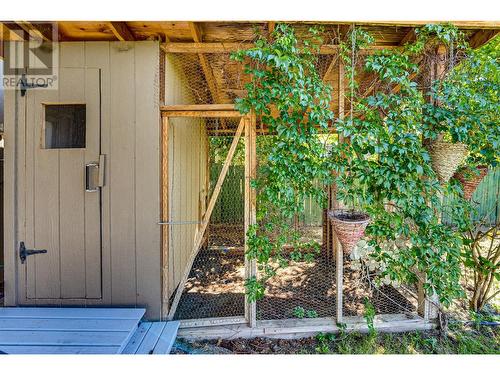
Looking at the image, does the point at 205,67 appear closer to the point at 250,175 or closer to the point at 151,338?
the point at 250,175

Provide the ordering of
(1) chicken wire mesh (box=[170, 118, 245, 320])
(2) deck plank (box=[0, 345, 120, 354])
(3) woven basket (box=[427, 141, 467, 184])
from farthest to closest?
1. (1) chicken wire mesh (box=[170, 118, 245, 320])
2. (3) woven basket (box=[427, 141, 467, 184])
3. (2) deck plank (box=[0, 345, 120, 354])

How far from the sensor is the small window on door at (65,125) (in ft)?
7.79

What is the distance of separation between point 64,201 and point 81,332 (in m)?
1.08

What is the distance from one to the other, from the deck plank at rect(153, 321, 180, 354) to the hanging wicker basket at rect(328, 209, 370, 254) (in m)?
1.55

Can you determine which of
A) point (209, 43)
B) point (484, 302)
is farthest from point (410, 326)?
point (209, 43)

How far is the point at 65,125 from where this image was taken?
7.92ft

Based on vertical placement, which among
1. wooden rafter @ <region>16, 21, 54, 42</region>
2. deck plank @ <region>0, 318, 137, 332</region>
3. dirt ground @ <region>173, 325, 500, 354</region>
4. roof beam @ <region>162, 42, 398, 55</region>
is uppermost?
wooden rafter @ <region>16, 21, 54, 42</region>

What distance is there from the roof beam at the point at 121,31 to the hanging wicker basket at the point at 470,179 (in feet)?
9.82

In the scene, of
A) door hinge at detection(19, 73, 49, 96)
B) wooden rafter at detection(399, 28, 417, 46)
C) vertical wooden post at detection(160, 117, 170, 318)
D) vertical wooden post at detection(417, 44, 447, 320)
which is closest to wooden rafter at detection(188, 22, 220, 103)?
vertical wooden post at detection(160, 117, 170, 318)

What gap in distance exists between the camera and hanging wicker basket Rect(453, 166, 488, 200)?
2217mm

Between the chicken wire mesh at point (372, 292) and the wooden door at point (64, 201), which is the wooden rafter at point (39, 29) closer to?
the wooden door at point (64, 201)

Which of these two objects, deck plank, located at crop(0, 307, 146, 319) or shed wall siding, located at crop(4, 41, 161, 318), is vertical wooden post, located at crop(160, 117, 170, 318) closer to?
shed wall siding, located at crop(4, 41, 161, 318)

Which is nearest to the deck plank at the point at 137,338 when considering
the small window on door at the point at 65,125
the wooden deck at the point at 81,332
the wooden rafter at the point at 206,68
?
the wooden deck at the point at 81,332

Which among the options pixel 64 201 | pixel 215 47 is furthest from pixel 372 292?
pixel 64 201
